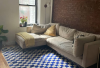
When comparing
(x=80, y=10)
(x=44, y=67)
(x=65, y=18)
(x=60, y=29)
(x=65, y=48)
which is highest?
(x=80, y=10)

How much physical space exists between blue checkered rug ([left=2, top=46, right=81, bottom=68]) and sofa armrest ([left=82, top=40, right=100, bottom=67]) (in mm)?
323

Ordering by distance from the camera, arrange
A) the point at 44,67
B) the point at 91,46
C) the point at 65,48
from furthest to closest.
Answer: the point at 65,48
the point at 44,67
the point at 91,46

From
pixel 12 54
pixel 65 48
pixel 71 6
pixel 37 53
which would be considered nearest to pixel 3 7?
pixel 12 54

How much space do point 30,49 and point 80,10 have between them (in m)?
2.15

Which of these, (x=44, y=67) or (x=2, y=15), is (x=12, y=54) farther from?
(x=2, y=15)

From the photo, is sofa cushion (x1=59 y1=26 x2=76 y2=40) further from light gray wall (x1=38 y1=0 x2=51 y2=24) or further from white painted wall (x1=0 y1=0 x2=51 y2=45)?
white painted wall (x1=0 y1=0 x2=51 y2=45)

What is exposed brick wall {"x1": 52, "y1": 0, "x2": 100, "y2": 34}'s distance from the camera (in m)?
3.06

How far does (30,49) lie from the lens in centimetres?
366

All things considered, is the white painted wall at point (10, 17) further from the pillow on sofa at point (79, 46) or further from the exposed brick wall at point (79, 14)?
the pillow on sofa at point (79, 46)

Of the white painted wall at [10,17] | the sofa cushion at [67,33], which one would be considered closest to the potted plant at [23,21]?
the white painted wall at [10,17]

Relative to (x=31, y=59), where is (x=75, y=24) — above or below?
above

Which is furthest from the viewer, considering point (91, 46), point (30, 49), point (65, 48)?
point (30, 49)

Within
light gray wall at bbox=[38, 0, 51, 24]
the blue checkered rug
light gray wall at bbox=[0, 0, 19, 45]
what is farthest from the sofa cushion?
light gray wall at bbox=[0, 0, 19, 45]

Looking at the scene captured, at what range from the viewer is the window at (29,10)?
4.62m
